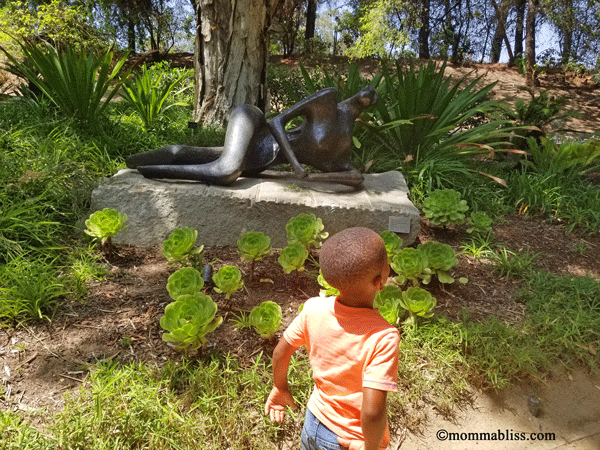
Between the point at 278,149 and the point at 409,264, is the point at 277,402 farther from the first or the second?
the point at 278,149

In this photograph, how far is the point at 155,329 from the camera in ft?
7.80

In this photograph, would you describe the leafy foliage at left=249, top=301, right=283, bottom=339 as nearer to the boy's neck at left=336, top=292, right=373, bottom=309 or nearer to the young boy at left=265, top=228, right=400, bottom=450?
the young boy at left=265, top=228, right=400, bottom=450

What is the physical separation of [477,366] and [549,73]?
14.1 meters

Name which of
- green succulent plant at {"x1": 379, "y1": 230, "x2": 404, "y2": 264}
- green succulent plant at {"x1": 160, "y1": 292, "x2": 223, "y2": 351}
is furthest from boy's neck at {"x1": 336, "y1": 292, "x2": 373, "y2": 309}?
green succulent plant at {"x1": 379, "y1": 230, "x2": 404, "y2": 264}

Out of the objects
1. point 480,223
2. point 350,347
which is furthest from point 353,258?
point 480,223

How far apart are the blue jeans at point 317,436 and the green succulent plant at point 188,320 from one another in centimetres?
78

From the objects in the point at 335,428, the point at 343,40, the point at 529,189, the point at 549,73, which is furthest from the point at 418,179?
the point at 343,40

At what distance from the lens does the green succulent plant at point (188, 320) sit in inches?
76.3

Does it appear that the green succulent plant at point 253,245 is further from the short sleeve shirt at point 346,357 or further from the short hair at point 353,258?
the short hair at point 353,258

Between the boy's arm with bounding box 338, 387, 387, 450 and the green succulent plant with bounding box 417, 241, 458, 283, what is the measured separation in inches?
69.8

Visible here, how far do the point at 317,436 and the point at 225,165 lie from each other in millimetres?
2295

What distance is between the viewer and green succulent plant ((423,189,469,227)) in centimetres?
338

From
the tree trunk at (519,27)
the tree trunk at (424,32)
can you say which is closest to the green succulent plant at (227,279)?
the tree trunk at (424,32)

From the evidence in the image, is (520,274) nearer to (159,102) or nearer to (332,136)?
(332,136)
